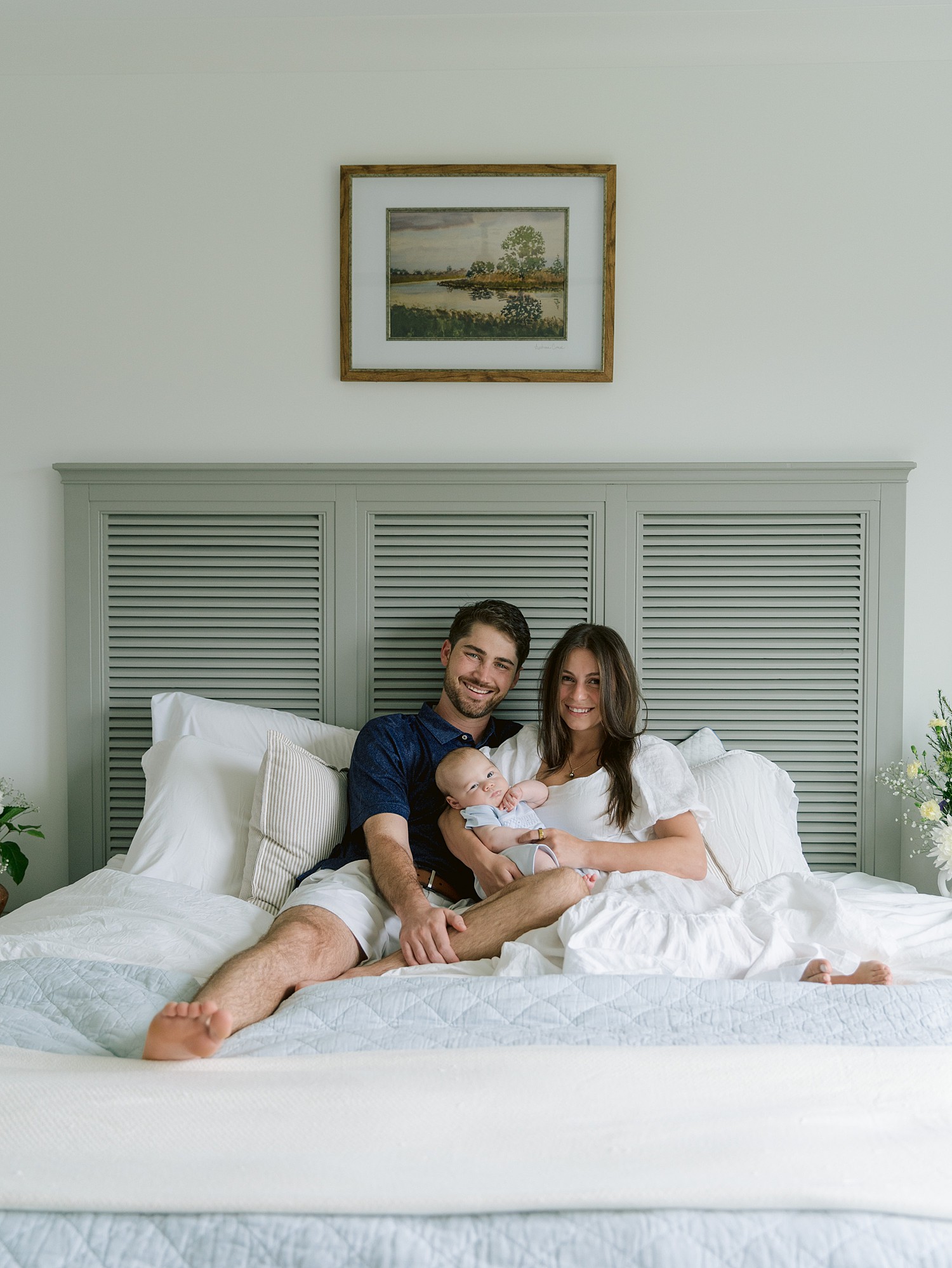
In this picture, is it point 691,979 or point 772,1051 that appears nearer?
point 772,1051

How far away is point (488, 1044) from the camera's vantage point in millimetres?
1227

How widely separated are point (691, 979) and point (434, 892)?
754mm

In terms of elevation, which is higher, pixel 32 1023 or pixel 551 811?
pixel 551 811

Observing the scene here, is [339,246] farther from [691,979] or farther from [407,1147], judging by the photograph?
[407,1147]

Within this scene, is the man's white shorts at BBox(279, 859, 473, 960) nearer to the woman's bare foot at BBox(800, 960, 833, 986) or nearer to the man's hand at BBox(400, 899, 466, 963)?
the man's hand at BBox(400, 899, 466, 963)

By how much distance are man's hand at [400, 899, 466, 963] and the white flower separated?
1178 mm

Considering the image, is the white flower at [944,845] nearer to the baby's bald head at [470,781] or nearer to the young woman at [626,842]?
the young woman at [626,842]

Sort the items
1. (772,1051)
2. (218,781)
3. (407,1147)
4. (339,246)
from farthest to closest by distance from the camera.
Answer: (339,246)
(218,781)
(772,1051)
(407,1147)

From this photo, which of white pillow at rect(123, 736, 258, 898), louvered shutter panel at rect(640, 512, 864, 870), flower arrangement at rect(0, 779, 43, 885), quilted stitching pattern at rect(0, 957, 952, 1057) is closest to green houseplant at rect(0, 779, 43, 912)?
flower arrangement at rect(0, 779, 43, 885)

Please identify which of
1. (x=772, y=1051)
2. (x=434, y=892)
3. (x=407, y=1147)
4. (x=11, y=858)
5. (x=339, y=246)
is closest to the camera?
(x=407, y=1147)

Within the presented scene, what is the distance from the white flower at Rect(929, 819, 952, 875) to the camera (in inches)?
80.7

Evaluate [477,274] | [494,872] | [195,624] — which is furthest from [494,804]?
[477,274]

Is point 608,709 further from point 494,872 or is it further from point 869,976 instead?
point 869,976

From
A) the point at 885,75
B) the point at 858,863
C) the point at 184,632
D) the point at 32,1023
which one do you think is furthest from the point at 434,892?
the point at 885,75
